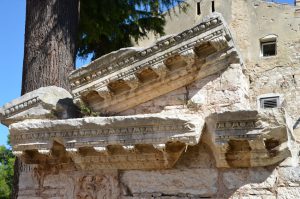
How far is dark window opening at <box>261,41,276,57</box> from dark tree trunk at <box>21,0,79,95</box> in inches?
641

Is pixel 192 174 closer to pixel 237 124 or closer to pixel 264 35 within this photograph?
Answer: pixel 237 124

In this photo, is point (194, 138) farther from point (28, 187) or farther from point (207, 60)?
point (28, 187)

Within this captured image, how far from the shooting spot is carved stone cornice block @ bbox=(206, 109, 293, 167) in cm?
424

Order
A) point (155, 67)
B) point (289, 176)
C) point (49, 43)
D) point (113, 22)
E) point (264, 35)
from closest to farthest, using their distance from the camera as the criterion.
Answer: point (289, 176) → point (155, 67) → point (49, 43) → point (113, 22) → point (264, 35)

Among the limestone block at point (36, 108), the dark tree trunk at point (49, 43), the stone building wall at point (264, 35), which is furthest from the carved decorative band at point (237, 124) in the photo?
the stone building wall at point (264, 35)

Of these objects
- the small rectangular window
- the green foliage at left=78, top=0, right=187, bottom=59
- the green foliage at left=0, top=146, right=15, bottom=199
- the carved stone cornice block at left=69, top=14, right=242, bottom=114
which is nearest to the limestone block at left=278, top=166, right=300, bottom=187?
the carved stone cornice block at left=69, top=14, right=242, bottom=114

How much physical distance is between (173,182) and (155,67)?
3.75 ft

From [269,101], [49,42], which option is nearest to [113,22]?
[49,42]

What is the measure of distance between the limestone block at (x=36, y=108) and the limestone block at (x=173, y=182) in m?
1.01

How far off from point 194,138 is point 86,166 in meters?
1.30

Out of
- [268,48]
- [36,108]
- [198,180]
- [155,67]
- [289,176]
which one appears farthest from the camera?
[268,48]

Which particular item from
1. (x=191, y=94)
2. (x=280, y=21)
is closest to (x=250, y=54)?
(x=280, y=21)

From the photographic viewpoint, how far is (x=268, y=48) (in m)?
23.2

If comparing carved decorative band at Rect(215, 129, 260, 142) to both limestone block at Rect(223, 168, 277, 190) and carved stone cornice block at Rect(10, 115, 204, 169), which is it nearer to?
carved stone cornice block at Rect(10, 115, 204, 169)
